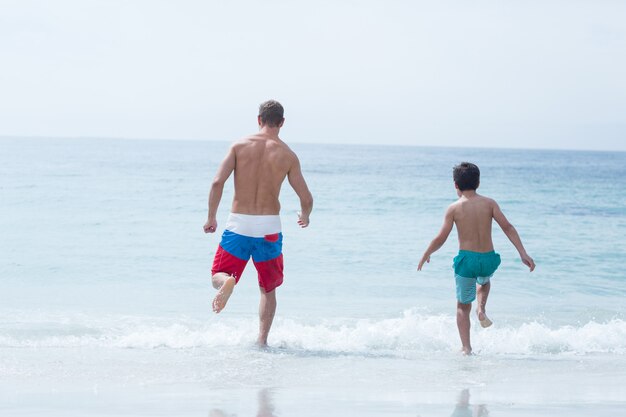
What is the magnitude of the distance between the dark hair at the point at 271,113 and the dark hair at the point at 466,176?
140cm

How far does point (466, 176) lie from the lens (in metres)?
6.38

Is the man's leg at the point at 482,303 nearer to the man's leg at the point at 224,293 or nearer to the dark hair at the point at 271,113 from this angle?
the man's leg at the point at 224,293

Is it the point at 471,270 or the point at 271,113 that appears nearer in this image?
the point at 271,113

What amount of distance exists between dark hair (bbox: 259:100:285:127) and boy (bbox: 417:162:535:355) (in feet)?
4.62

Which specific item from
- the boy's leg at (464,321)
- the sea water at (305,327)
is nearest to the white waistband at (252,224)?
the sea water at (305,327)

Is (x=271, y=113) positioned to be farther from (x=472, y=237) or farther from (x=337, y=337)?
(x=337, y=337)

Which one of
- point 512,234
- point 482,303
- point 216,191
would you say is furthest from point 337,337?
point 216,191

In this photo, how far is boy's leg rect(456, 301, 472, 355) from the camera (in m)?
6.57

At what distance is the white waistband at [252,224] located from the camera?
20.6 feet

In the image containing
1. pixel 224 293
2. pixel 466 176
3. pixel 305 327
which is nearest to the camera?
pixel 224 293

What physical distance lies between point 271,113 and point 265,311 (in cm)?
158

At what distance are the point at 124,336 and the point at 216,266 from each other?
1.35m

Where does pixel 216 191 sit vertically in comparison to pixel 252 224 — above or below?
above

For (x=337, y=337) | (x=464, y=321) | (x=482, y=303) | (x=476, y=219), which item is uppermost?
(x=476, y=219)
